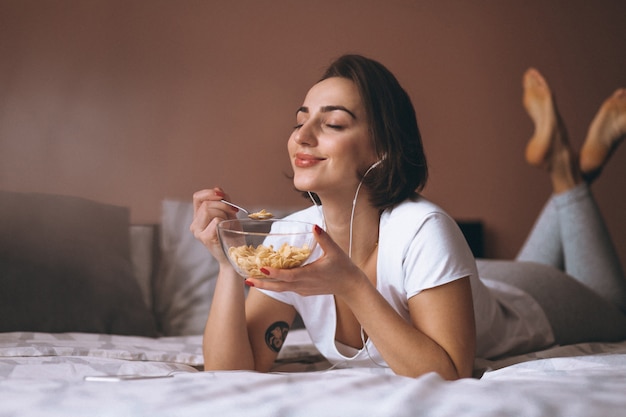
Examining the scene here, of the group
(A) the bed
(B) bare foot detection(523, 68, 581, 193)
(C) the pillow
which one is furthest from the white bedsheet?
(B) bare foot detection(523, 68, 581, 193)

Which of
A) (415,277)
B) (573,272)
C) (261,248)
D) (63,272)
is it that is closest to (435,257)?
(415,277)

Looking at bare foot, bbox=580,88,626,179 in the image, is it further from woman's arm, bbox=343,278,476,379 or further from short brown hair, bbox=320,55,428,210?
woman's arm, bbox=343,278,476,379

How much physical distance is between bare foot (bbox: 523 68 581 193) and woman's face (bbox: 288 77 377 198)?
3.89 feet

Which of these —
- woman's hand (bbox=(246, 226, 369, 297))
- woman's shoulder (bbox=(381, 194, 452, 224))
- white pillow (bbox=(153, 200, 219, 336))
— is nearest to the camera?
woman's hand (bbox=(246, 226, 369, 297))

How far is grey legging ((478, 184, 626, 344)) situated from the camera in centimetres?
171

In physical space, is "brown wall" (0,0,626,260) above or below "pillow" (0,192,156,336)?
above

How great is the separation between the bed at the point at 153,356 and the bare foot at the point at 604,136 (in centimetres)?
75

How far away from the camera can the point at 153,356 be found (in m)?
1.21

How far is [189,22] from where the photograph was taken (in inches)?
88.9

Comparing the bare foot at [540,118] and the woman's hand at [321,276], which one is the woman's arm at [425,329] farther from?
the bare foot at [540,118]

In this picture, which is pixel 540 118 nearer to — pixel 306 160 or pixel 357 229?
pixel 357 229

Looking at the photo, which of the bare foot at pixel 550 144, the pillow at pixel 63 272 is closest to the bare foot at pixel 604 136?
the bare foot at pixel 550 144

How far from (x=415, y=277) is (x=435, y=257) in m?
0.05

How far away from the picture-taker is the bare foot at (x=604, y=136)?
218 cm
